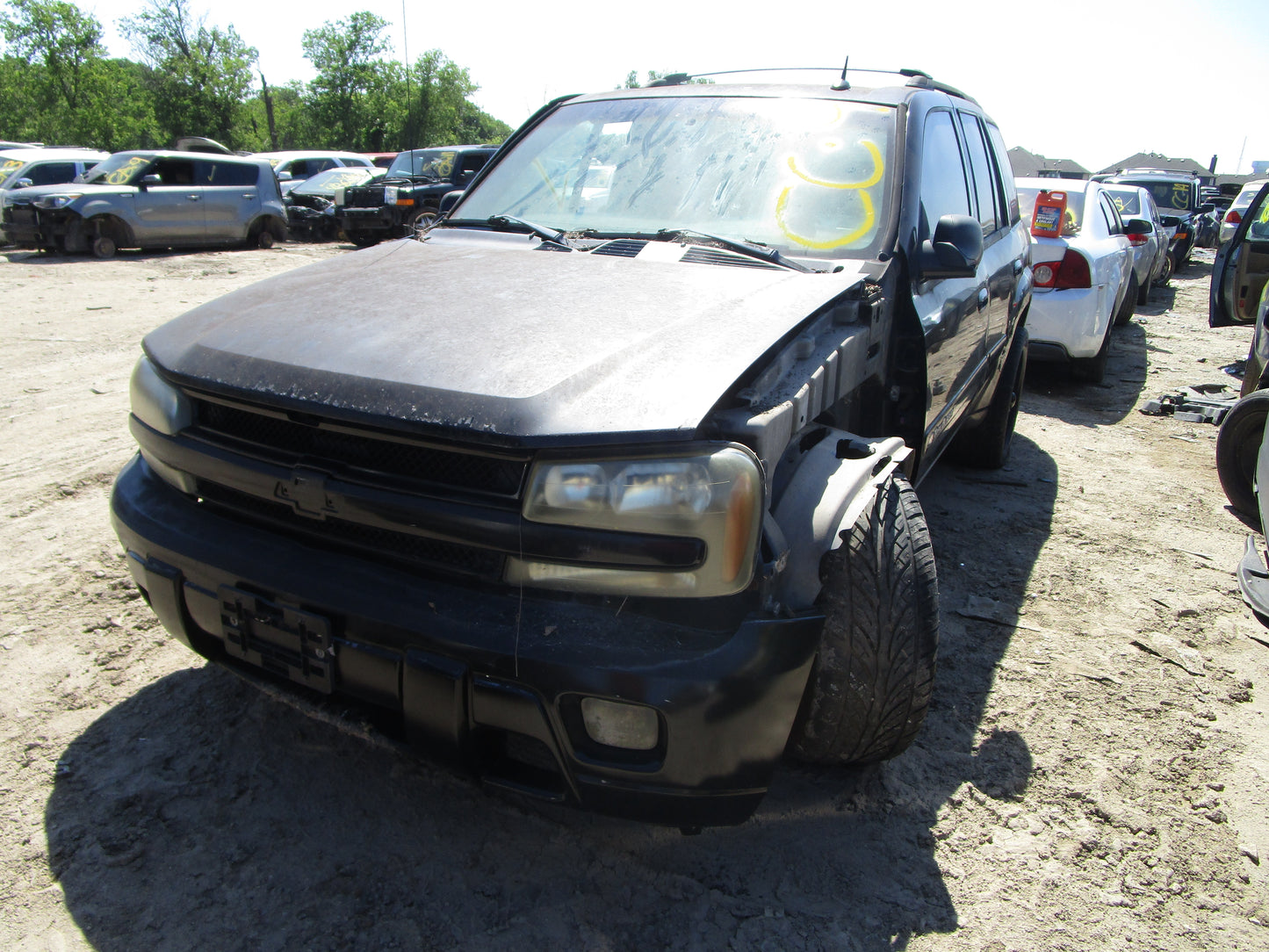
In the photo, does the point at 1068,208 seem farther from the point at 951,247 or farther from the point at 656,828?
the point at 656,828

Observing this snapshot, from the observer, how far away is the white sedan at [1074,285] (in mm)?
6711

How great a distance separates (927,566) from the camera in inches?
80.4

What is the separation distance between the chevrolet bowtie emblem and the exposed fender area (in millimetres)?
935

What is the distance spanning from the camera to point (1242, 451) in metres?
4.45

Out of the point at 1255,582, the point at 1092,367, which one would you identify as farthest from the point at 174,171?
the point at 1255,582

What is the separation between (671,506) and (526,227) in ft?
5.47

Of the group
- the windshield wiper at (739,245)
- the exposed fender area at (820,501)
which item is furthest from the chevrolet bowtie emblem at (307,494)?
the windshield wiper at (739,245)

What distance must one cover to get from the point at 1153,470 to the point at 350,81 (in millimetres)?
50959

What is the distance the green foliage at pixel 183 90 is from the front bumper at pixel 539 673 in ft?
108

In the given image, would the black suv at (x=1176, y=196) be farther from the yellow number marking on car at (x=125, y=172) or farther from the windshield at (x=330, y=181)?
the yellow number marking on car at (x=125, y=172)

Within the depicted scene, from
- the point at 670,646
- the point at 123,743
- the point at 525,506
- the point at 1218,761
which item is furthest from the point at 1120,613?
the point at 123,743

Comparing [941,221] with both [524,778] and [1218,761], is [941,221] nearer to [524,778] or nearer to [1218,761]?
[1218,761]

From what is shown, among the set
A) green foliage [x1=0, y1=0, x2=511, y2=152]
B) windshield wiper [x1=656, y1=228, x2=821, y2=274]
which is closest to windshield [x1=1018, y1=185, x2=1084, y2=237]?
windshield wiper [x1=656, y1=228, x2=821, y2=274]

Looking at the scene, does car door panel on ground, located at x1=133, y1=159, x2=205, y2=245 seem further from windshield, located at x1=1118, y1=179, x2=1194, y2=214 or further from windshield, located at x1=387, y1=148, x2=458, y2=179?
windshield, located at x1=1118, y1=179, x2=1194, y2=214
